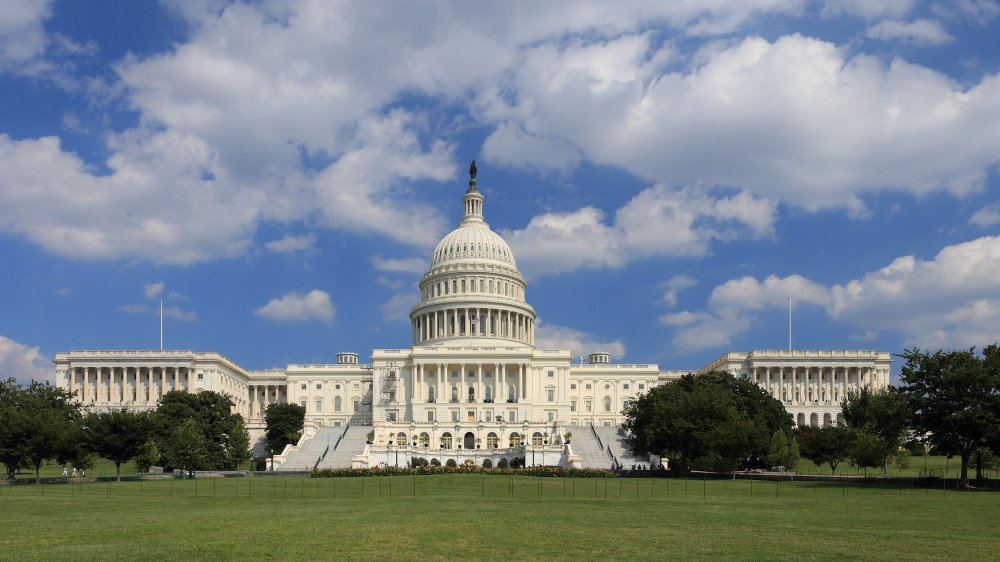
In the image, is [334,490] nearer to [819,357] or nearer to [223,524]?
[223,524]

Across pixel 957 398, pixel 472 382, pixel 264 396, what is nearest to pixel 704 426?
pixel 957 398

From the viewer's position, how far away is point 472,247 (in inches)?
6870

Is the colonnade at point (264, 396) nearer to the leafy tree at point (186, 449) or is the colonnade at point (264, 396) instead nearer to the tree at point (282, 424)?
the tree at point (282, 424)

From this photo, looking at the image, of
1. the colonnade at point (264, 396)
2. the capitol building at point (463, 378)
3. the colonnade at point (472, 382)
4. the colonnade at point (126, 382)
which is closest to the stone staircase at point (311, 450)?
the capitol building at point (463, 378)

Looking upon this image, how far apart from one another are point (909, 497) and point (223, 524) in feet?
126

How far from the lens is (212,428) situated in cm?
11106

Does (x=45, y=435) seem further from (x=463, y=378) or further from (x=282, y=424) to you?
(x=463, y=378)

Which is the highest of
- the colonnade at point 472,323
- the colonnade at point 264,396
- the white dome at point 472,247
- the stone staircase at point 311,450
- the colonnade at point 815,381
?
the white dome at point 472,247

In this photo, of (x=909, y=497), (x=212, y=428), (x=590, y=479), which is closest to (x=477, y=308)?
(x=212, y=428)

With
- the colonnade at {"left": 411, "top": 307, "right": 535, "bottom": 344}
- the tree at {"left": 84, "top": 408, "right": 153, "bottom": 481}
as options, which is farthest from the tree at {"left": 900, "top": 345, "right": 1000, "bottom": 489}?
the colonnade at {"left": 411, "top": 307, "right": 535, "bottom": 344}

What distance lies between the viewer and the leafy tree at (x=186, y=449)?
90938mm

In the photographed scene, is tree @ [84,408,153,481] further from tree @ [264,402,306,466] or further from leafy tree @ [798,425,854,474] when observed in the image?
leafy tree @ [798,425,854,474]

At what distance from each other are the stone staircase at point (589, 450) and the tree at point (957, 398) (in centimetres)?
4045

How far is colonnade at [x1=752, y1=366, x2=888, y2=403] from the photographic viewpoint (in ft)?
525
